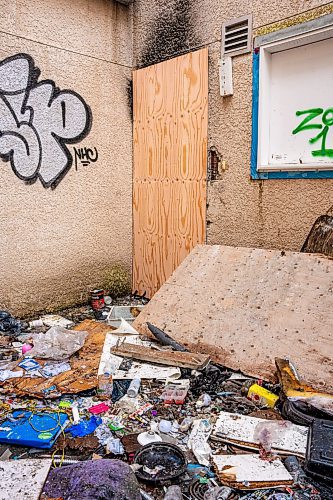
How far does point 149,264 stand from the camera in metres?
5.20

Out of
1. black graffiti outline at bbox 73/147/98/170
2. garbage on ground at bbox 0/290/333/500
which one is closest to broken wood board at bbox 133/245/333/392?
garbage on ground at bbox 0/290/333/500

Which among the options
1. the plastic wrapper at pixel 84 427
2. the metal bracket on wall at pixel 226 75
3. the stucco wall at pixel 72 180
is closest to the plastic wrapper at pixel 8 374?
the plastic wrapper at pixel 84 427

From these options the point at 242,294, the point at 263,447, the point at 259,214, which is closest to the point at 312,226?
the point at 259,214

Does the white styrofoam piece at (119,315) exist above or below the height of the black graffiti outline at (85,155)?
below

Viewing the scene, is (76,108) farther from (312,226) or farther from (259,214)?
(312,226)

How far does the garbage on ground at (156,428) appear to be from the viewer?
6.49ft

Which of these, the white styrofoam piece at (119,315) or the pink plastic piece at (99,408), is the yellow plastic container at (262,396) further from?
the white styrofoam piece at (119,315)

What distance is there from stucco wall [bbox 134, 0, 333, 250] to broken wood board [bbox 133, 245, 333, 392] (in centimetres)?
42

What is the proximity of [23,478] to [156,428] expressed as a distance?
807 millimetres

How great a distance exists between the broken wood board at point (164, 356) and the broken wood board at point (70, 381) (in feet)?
0.78

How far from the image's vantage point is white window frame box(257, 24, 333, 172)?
3580 millimetres

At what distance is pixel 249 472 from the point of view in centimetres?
207

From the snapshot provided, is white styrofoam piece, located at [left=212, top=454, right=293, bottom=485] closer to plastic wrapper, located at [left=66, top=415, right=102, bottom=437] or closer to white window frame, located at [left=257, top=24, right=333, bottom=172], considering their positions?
plastic wrapper, located at [left=66, top=415, right=102, bottom=437]

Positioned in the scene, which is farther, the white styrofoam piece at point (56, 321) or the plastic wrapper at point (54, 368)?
the white styrofoam piece at point (56, 321)
